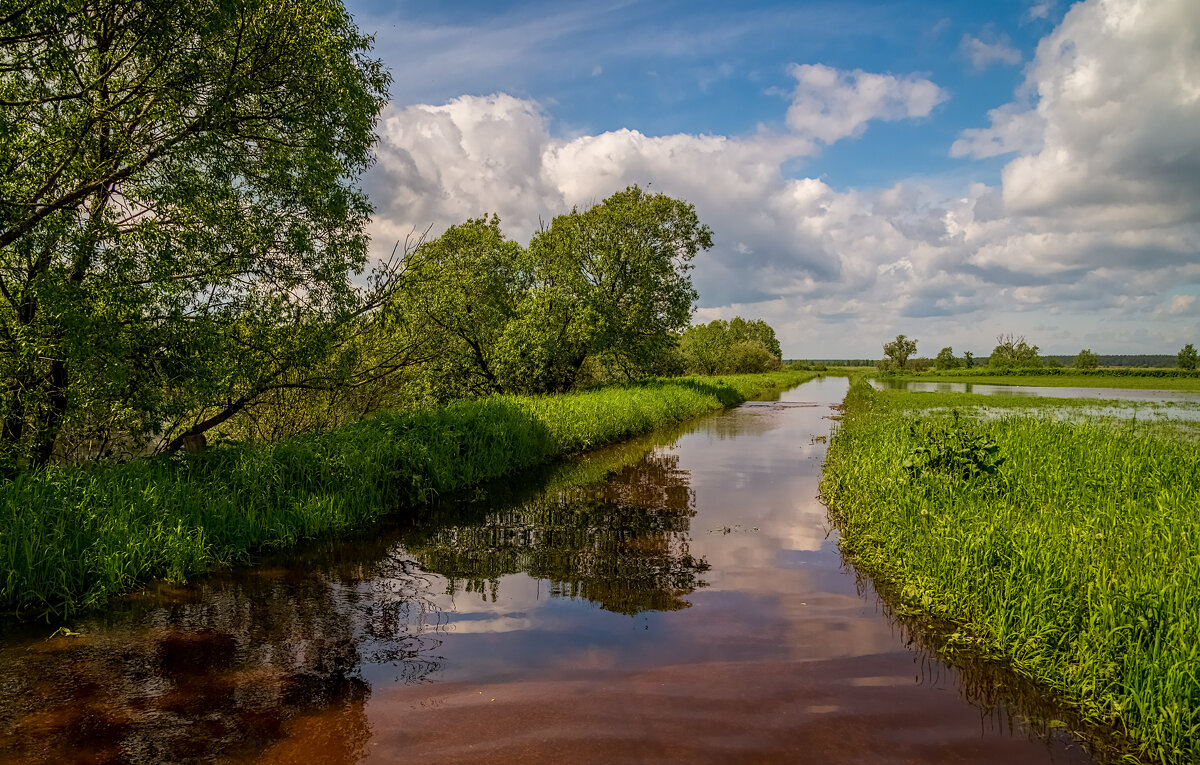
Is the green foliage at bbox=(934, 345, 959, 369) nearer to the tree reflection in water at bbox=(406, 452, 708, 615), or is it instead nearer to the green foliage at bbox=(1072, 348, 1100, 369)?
the green foliage at bbox=(1072, 348, 1100, 369)

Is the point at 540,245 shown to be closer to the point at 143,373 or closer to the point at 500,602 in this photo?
the point at 143,373

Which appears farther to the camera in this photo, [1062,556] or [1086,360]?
[1086,360]

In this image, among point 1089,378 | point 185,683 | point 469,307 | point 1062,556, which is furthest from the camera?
point 1089,378

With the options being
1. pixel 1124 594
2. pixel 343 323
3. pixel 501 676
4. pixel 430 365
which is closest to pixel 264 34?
pixel 343 323

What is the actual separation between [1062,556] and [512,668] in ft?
20.0

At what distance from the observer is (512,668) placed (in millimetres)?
5898

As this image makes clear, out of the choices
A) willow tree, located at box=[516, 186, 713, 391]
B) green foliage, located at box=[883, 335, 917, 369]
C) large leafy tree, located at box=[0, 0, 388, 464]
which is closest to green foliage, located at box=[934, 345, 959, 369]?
green foliage, located at box=[883, 335, 917, 369]

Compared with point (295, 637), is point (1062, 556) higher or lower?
higher

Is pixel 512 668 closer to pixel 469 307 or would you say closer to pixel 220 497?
pixel 220 497

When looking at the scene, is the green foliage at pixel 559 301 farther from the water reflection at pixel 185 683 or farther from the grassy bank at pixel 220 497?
the water reflection at pixel 185 683

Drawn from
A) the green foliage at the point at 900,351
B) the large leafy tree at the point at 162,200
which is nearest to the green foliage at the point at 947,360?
the green foliage at the point at 900,351

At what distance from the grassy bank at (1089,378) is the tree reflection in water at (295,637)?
244 ft

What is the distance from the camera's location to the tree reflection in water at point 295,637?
15.2 feet

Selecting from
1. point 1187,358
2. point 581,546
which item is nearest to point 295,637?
point 581,546
